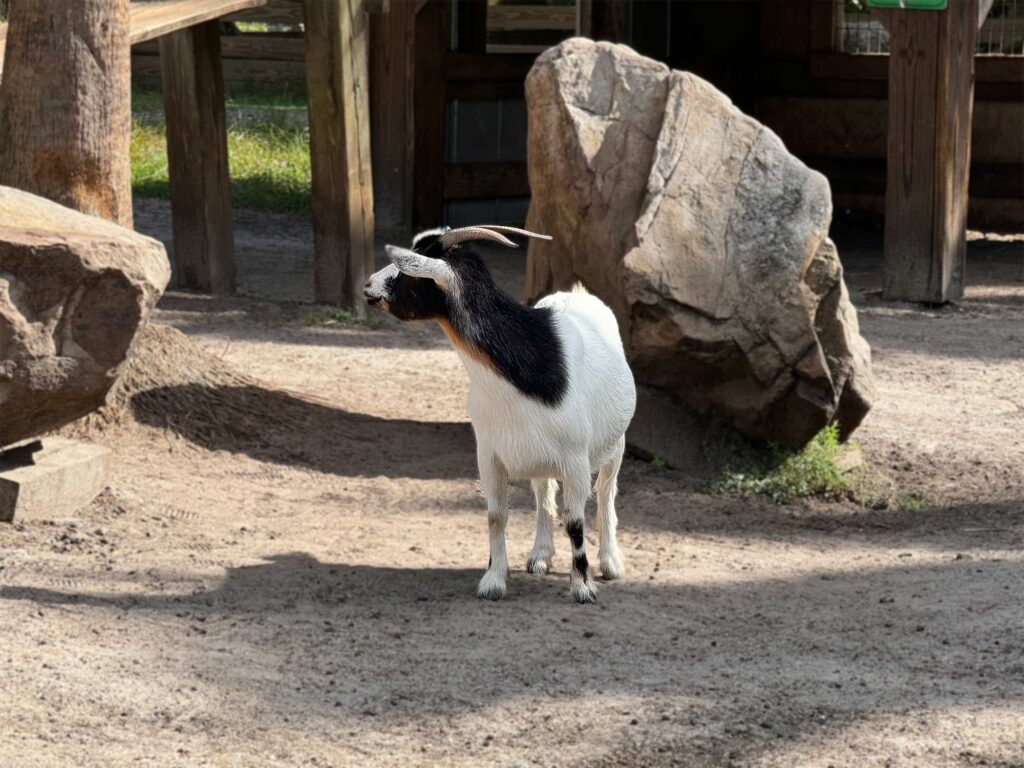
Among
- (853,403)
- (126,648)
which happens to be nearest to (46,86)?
(126,648)

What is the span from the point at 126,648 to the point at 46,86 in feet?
9.40

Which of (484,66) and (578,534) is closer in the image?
(578,534)

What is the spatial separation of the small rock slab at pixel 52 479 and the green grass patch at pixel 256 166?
25.4 feet

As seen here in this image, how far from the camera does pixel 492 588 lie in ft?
16.5

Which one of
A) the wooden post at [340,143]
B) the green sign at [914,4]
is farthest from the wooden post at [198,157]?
the green sign at [914,4]

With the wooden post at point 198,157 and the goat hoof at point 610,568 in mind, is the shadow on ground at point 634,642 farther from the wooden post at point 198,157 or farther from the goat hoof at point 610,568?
the wooden post at point 198,157

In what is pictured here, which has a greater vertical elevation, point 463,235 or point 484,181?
point 463,235

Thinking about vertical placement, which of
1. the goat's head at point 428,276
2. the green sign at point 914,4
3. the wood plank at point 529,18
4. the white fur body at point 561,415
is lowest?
the white fur body at point 561,415

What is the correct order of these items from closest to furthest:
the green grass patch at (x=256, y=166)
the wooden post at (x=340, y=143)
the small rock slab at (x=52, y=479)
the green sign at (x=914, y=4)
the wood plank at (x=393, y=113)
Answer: the small rock slab at (x=52, y=479)
the wooden post at (x=340, y=143)
the green sign at (x=914, y=4)
the wood plank at (x=393, y=113)
the green grass patch at (x=256, y=166)

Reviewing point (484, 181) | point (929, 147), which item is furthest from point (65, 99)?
point (484, 181)

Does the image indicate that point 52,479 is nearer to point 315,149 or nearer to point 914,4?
point 315,149

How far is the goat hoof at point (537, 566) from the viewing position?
212 inches

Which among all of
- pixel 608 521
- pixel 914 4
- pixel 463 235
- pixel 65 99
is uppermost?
pixel 914 4

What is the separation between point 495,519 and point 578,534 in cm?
29
